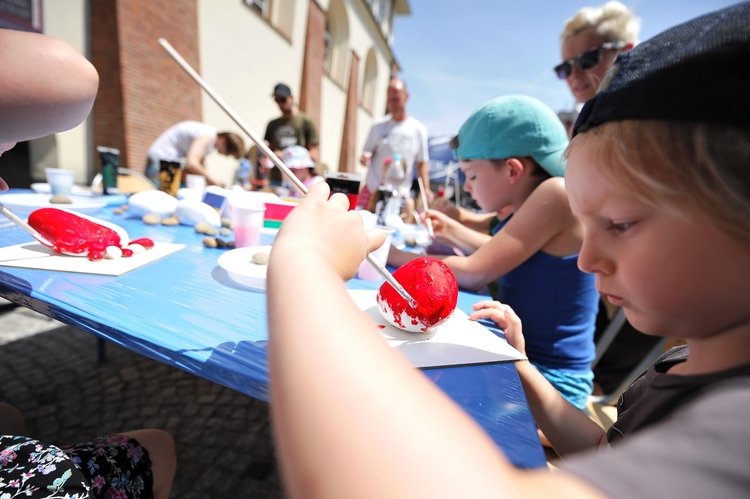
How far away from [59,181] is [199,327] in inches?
73.9

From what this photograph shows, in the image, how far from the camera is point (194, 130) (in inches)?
141

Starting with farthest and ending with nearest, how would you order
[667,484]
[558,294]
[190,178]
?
[190,178] < [558,294] < [667,484]

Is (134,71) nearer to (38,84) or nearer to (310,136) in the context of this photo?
(310,136)

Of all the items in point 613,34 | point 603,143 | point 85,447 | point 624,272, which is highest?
point 613,34

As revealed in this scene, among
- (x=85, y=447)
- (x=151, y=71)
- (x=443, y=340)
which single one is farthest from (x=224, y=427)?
(x=151, y=71)

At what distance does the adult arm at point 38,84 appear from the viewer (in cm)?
53

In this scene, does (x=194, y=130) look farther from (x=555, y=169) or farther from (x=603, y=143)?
(x=603, y=143)

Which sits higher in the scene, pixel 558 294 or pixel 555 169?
pixel 555 169

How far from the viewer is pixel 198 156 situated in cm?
348

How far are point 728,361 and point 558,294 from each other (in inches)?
32.2

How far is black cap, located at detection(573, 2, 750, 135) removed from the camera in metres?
0.38

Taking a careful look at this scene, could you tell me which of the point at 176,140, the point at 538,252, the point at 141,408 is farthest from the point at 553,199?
the point at 176,140

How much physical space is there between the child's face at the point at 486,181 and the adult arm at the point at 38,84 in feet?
3.98

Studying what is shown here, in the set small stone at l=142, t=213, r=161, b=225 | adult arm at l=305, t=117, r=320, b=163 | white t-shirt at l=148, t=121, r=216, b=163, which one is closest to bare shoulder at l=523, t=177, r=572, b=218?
small stone at l=142, t=213, r=161, b=225
